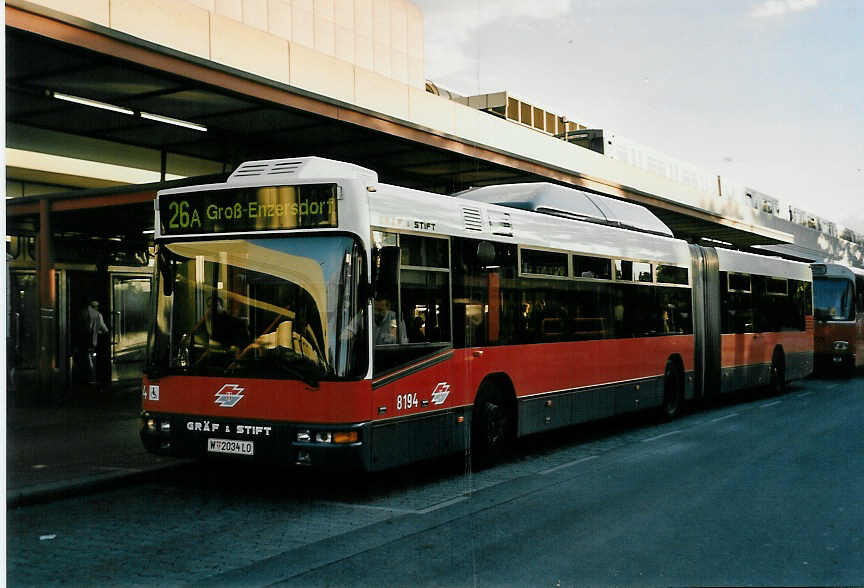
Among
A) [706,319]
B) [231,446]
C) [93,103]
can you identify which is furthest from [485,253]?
[706,319]

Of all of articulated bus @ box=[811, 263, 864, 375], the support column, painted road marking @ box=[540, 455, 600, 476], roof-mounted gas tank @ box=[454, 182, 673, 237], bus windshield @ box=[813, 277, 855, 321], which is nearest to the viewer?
painted road marking @ box=[540, 455, 600, 476]

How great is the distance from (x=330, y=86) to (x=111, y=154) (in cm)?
421

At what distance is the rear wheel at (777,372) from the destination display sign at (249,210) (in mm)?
14090

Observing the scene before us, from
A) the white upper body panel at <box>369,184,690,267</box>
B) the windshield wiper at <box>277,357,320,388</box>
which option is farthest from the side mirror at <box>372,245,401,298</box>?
the windshield wiper at <box>277,357,320,388</box>

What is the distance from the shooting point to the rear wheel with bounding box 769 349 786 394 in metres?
19.8

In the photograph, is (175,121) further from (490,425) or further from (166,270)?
(490,425)

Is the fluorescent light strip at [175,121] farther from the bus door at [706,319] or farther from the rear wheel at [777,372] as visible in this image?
the rear wheel at [777,372]

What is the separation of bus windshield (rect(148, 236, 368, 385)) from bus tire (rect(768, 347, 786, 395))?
13.9 m

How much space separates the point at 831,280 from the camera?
2580cm

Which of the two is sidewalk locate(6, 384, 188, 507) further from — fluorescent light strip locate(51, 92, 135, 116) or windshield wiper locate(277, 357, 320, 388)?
fluorescent light strip locate(51, 92, 135, 116)

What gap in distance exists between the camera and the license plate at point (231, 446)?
843 centimetres

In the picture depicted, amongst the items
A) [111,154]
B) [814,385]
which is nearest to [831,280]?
[814,385]

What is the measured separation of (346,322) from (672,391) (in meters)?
8.70

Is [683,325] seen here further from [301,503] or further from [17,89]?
[17,89]
